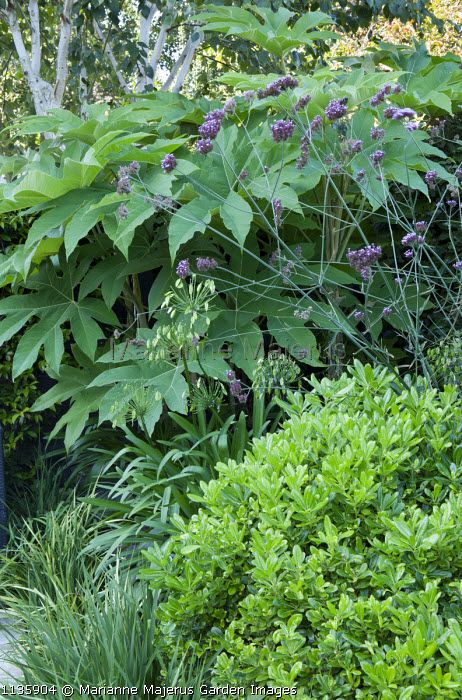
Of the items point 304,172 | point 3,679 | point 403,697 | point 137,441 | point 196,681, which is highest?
point 304,172

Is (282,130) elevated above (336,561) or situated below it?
above

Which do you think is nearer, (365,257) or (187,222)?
(365,257)

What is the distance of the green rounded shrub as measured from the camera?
191cm

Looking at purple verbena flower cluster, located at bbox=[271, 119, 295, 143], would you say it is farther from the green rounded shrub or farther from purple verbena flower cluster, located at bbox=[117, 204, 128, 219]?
the green rounded shrub

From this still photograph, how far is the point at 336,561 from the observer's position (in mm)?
2074

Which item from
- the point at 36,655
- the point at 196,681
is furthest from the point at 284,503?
the point at 36,655

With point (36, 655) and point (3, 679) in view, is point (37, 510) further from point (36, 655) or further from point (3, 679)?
point (36, 655)

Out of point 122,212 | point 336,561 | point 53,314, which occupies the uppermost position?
point 122,212

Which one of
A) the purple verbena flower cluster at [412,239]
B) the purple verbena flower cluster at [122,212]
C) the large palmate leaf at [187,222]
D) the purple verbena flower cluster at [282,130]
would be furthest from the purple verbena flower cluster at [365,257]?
the purple verbena flower cluster at [122,212]

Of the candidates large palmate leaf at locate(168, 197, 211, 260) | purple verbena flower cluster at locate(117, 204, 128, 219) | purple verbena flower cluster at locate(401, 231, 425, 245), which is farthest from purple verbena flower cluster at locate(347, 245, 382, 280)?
purple verbena flower cluster at locate(117, 204, 128, 219)

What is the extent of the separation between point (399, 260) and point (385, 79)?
3.67ft

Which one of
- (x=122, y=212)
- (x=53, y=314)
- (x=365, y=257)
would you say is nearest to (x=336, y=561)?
(x=365, y=257)

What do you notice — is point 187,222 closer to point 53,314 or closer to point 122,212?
point 122,212

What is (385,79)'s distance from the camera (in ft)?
11.7
